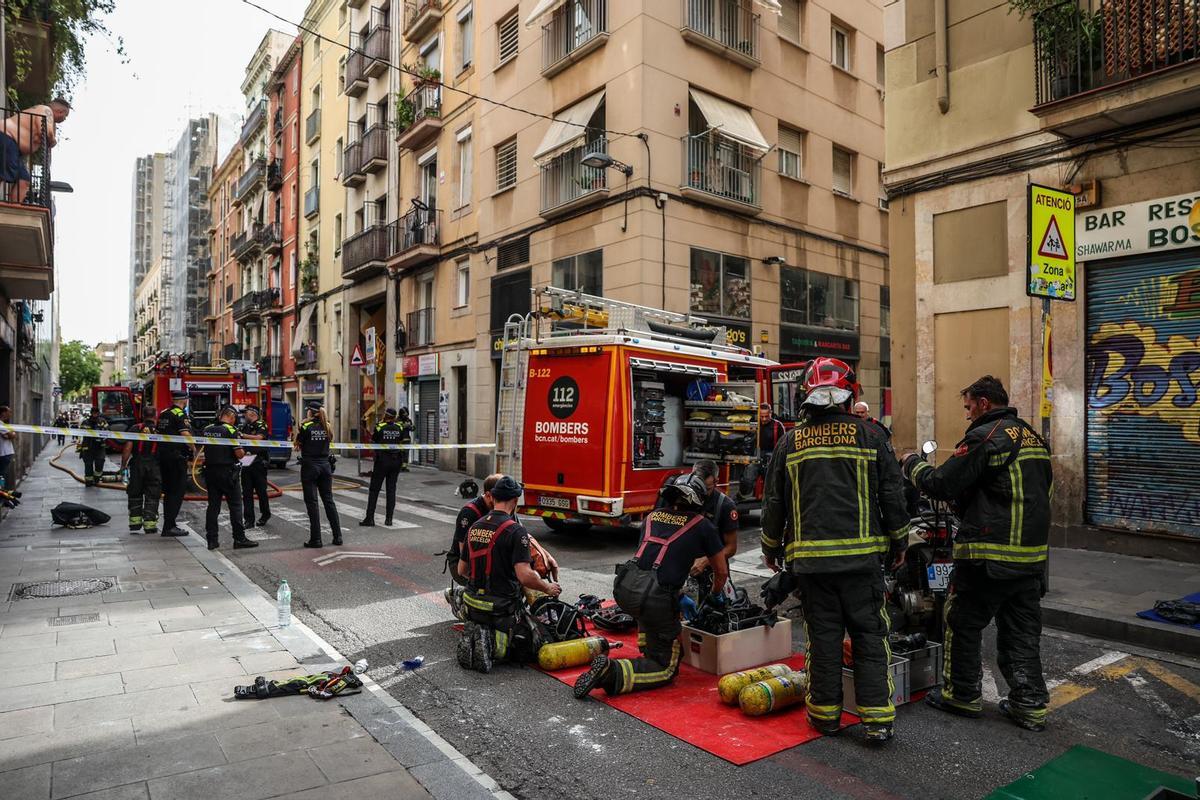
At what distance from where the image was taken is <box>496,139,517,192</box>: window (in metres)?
20.5

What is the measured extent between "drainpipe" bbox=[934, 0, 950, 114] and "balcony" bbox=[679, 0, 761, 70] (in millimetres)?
7007

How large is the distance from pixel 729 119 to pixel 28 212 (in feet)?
43.7

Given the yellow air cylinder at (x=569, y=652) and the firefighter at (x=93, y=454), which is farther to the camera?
the firefighter at (x=93, y=454)

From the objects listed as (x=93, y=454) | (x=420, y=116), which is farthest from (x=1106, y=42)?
(x=93, y=454)

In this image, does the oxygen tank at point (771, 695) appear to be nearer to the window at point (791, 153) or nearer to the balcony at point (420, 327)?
the window at point (791, 153)

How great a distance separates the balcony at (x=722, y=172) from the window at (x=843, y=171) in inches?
143

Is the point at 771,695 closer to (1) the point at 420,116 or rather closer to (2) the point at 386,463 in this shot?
(2) the point at 386,463

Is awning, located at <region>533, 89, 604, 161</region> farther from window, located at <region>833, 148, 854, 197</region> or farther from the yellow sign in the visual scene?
the yellow sign

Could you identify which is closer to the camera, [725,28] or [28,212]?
[28,212]

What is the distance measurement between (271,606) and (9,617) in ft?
6.63

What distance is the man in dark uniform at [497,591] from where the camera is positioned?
540 centimetres

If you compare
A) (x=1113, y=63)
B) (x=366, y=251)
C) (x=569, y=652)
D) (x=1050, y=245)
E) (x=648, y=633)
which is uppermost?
(x=366, y=251)

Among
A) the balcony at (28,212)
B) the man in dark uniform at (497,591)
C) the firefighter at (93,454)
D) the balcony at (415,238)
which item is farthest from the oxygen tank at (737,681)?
the balcony at (415,238)

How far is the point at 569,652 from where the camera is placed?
544 cm
